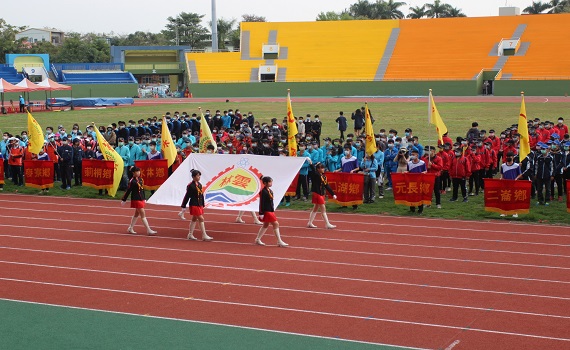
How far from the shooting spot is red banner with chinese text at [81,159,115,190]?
66.5 ft

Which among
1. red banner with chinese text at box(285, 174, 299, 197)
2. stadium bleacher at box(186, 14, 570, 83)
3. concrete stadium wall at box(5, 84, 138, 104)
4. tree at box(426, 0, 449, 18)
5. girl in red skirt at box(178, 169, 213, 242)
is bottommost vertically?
red banner with chinese text at box(285, 174, 299, 197)

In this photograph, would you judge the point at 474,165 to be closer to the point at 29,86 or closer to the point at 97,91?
the point at 29,86

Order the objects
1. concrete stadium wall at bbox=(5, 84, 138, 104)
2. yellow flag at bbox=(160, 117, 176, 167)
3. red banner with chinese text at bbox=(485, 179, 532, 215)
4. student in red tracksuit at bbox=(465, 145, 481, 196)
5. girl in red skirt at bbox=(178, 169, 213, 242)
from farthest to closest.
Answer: concrete stadium wall at bbox=(5, 84, 138, 104), yellow flag at bbox=(160, 117, 176, 167), student in red tracksuit at bbox=(465, 145, 481, 196), red banner with chinese text at bbox=(485, 179, 532, 215), girl in red skirt at bbox=(178, 169, 213, 242)

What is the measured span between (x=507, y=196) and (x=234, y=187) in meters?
5.93

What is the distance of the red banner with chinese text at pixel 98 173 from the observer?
20266 millimetres

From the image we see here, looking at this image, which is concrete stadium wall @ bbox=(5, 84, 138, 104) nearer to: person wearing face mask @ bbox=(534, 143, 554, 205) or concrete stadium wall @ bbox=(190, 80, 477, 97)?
concrete stadium wall @ bbox=(190, 80, 477, 97)

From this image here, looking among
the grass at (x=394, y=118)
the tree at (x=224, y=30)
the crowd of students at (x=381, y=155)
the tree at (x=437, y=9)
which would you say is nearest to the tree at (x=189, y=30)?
the tree at (x=224, y=30)

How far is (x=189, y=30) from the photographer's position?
101m

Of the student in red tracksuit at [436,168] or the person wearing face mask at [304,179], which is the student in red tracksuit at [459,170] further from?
the person wearing face mask at [304,179]

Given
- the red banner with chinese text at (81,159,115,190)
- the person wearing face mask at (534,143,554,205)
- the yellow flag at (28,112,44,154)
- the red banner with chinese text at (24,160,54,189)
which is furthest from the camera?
the red banner with chinese text at (24,160,54,189)

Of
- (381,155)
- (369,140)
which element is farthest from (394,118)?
(369,140)

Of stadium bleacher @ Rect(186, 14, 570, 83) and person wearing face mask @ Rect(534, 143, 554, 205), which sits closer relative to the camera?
person wearing face mask @ Rect(534, 143, 554, 205)

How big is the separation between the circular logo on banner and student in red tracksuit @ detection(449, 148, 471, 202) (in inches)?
203

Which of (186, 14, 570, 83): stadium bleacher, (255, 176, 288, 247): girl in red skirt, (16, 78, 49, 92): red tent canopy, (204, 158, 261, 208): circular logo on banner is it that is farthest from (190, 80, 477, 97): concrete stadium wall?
(255, 176, 288, 247): girl in red skirt
